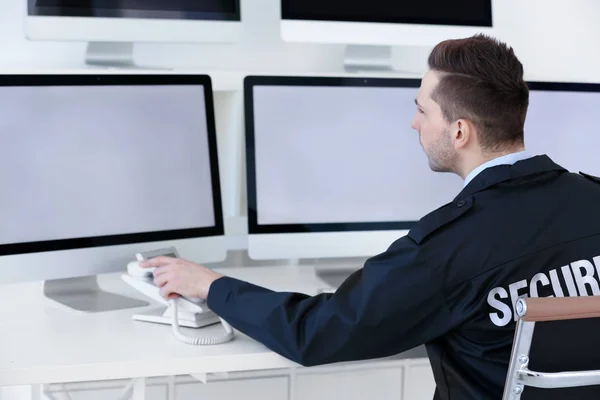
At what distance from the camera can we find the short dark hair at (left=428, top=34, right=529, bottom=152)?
1466mm

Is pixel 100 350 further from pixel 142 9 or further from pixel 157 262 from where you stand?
pixel 142 9

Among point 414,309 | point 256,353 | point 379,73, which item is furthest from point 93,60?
point 414,309

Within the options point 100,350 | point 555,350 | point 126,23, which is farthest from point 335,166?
point 555,350

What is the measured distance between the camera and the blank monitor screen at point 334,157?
2.07 metres

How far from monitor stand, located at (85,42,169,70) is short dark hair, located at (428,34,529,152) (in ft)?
3.12

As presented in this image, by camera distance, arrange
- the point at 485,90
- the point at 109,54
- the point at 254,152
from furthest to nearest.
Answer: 1. the point at 109,54
2. the point at 254,152
3. the point at 485,90

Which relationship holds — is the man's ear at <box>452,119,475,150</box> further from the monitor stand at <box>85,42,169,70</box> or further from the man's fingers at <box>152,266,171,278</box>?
the monitor stand at <box>85,42,169,70</box>

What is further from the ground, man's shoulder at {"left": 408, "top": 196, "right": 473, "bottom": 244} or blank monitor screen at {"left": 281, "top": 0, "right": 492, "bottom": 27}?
blank monitor screen at {"left": 281, "top": 0, "right": 492, "bottom": 27}

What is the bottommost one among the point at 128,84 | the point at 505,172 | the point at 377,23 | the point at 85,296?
the point at 85,296

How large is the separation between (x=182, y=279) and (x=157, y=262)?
0.10m

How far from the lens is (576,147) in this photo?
2.31 metres

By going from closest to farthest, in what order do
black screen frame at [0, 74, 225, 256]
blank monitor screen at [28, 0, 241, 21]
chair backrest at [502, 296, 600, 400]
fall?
chair backrest at [502, 296, 600, 400] < black screen frame at [0, 74, 225, 256] < blank monitor screen at [28, 0, 241, 21]

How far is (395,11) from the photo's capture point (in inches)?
87.7

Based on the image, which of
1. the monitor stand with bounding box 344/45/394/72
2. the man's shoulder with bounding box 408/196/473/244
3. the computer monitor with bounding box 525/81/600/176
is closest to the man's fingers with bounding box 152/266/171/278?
the man's shoulder with bounding box 408/196/473/244
